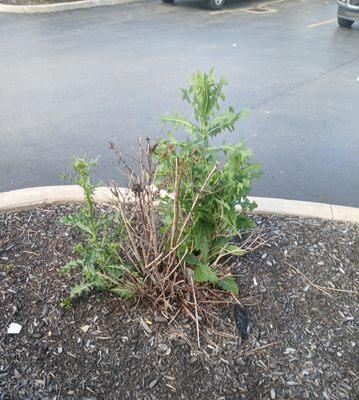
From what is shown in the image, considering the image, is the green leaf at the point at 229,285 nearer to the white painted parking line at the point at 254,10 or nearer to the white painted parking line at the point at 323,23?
the white painted parking line at the point at 323,23

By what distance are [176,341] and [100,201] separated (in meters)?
1.30

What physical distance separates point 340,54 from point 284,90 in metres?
2.83

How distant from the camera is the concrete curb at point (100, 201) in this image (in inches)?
132

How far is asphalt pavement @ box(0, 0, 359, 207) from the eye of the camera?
482cm

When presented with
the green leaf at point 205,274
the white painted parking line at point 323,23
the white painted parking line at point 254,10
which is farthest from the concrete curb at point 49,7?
the green leaf at point 205,274

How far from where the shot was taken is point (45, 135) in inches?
209

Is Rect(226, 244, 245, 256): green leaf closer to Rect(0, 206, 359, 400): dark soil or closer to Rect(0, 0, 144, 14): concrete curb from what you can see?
Rect(0, 206, 359, 400): dark soil

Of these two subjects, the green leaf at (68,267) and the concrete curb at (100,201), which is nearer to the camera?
the green leaf at (68,267)

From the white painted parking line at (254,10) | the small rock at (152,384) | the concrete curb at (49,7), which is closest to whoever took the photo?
the small rock at (152,384)

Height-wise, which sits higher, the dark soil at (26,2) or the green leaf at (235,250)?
the green leaf at (235,250)

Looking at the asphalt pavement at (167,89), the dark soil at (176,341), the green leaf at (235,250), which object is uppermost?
the green leaf at (235,250)

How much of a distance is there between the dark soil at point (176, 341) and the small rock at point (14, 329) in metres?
0.03

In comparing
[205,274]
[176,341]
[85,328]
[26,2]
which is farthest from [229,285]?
[26,2]

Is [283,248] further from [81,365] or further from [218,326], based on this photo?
[81,365]
